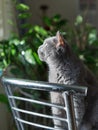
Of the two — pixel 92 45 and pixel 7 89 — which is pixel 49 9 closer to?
pixel 92 45

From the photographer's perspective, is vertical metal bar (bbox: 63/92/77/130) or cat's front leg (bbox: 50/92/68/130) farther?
cat's front leg (bbox: 50/92/68/130)

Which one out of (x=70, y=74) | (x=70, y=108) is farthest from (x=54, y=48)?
(x=70, y=108)

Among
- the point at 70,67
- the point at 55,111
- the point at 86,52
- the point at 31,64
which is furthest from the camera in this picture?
the point at 86,52

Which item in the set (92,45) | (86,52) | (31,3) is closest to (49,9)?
(31,3)

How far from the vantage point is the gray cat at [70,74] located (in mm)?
960

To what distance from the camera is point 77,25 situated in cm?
213

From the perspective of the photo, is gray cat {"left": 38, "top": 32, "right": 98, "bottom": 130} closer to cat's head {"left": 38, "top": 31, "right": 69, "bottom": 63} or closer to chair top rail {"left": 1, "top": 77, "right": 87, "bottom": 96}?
cat's head {"left": 38, "top": 31, "right": 69, "bottom": 63}

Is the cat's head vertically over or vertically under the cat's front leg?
over

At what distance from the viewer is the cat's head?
948 millimetres

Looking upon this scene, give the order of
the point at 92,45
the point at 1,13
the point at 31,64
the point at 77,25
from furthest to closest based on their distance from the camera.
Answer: the point at 77,25
the point at 92,45
the point at 1,13
the point at 31,64

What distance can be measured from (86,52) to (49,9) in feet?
2.98

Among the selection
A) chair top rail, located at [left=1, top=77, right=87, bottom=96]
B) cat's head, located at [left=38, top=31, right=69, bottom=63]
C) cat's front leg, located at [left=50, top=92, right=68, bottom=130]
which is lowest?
cat's front leg, located at [left=50, top=92, right=68, bottom=130]

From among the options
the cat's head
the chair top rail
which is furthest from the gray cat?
the chair top rail

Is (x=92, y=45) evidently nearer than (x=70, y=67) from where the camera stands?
No
